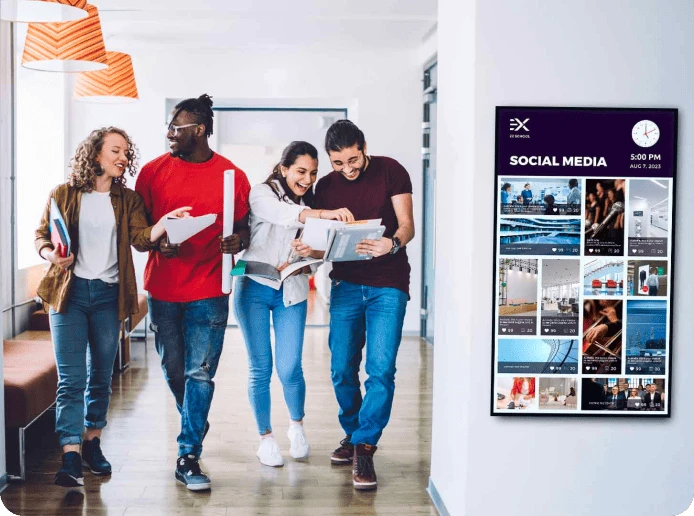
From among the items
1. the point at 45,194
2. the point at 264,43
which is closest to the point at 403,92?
the point at 264,43

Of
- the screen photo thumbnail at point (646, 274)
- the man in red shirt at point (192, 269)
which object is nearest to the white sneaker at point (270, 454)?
the man in red shirt at point (192, 269)

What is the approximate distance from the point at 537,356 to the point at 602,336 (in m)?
0.24

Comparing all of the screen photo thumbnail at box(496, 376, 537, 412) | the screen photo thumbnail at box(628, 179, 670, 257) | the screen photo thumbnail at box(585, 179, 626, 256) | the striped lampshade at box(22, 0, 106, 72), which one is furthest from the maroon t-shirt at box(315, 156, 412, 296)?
the striped lampshade at box(22, 0, 106, 72)

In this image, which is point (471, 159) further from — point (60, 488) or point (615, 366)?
point (60, 488)

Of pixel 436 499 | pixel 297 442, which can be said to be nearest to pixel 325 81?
pixel 297 442

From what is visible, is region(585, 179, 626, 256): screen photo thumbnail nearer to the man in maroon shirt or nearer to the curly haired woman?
the man in maroon shirt

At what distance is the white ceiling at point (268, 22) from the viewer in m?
6.35

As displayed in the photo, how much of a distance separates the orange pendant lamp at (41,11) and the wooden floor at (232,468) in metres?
1.99

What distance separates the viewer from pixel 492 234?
9.83 feet

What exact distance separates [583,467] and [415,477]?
99 centimetres

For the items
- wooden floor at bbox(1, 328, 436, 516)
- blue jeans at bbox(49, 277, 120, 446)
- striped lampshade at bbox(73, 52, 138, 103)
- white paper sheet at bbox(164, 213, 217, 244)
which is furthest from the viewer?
striped lampshade at bbox(73, 52, 138, 103)

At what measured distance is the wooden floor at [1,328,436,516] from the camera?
11.4 feet

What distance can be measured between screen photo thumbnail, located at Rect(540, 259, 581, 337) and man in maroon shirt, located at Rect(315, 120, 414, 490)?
80 centimetres

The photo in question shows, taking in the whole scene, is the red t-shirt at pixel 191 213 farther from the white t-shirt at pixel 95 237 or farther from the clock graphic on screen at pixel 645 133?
the clock graphic on screen at pixel 645 133
